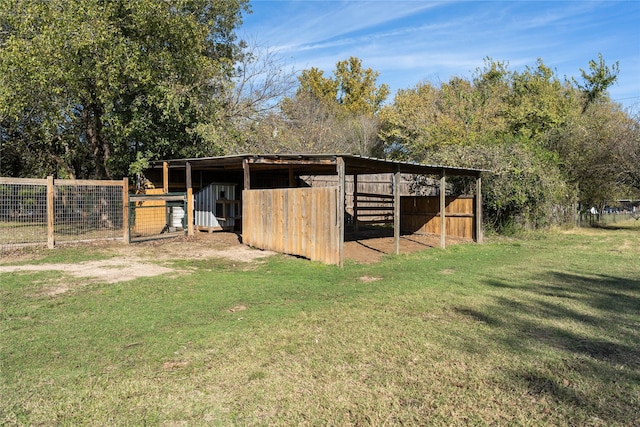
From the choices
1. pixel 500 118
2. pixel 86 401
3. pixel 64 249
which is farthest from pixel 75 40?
pixel 500 118

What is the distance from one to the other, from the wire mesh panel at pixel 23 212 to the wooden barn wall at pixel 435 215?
10.7 meters

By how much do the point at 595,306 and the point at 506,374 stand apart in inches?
117

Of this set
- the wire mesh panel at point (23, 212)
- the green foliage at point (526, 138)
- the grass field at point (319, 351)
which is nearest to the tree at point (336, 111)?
the green foliage at point (526, 138)

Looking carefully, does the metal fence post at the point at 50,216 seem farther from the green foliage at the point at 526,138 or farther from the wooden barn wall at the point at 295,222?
the green foliage at the point at 526,138

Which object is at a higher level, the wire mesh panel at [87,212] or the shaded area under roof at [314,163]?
the shaded area under roof at [314,163]

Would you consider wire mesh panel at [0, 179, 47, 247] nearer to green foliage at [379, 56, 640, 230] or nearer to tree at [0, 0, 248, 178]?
tree at [0, 0, 248, 178]

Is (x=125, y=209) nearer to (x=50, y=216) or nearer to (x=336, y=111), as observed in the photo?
(x=50, y=216)

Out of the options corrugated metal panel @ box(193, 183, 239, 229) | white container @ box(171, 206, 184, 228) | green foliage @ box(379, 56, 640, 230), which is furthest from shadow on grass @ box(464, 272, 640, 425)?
white container @ box(171, 206, 184, 228)

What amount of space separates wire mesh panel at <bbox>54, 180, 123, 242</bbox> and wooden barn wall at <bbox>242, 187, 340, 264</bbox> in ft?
11.7

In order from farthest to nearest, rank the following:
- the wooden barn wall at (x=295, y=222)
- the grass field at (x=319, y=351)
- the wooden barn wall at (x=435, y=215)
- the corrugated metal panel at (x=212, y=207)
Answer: the corrugated metal panel at (x=212, y=207)
the wooden barn wall at (x=435, y=215)
the wooden barn wall at (x=295, y=222)
the grass field at (x=319, y=351)

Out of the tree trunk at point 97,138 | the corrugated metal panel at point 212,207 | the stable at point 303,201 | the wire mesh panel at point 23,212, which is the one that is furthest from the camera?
the corrugated metal panel at point 212,207

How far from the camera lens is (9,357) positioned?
3.48 metres

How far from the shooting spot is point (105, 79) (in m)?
11.1

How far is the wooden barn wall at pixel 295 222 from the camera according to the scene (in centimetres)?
833
